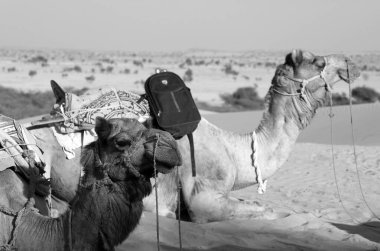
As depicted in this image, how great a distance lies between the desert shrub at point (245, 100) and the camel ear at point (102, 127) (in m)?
26.3

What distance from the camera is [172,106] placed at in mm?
6180

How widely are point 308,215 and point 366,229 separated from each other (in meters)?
0.74

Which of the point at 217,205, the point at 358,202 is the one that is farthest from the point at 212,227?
the point at 358,202

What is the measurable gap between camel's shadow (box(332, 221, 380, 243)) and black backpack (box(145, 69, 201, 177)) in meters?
2.06

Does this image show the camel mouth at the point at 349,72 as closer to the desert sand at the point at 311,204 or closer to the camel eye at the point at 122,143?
the desert sand at the point at 311,204

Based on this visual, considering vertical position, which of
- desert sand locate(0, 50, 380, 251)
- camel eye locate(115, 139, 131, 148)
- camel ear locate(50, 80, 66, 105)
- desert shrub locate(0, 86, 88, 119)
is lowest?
desert shrub locate(0, 86, 88, 119)

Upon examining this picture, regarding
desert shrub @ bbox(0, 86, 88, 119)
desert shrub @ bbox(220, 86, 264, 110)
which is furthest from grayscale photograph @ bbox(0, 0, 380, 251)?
desert shrub @ bbox(220, 86, 264, 110)

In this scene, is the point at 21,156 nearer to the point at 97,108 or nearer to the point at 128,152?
the point at 128,152

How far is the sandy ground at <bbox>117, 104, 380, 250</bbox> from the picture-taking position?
20.6 ft

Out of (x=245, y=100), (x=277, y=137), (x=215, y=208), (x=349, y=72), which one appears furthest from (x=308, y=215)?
(x=245, y=100)

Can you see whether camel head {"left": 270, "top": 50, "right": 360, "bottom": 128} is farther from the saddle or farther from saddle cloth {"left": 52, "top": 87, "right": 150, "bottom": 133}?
the saddle

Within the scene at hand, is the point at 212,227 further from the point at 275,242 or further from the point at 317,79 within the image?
the point at 317,79

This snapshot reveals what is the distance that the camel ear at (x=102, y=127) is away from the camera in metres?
3.48

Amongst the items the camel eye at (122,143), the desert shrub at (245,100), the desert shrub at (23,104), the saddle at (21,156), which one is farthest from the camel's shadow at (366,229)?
the desert shrub at (245,100)
